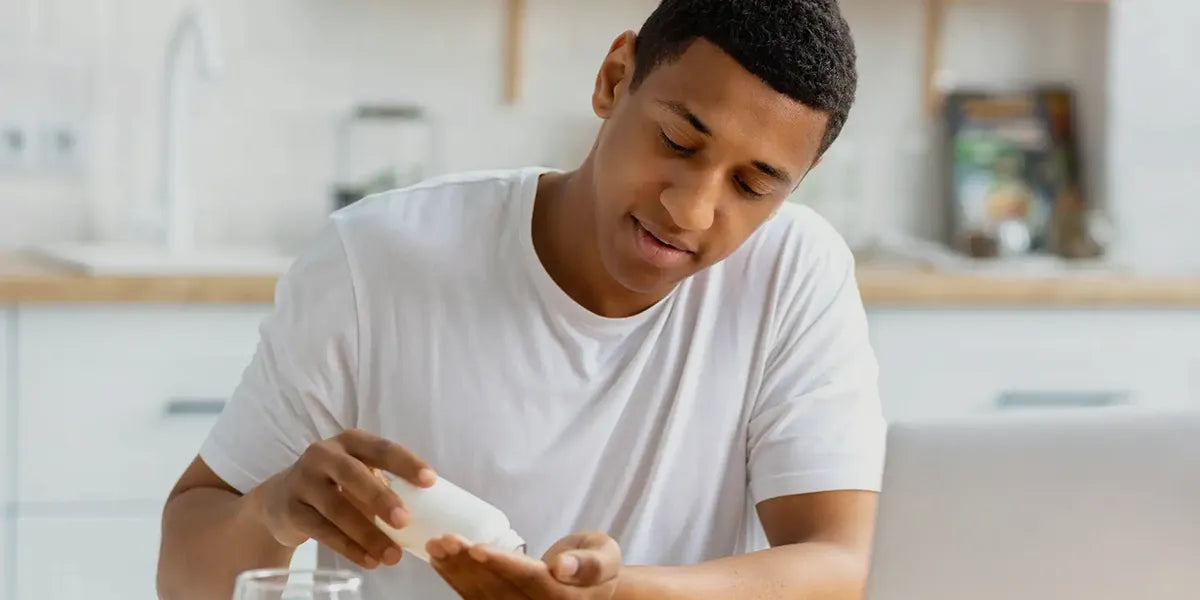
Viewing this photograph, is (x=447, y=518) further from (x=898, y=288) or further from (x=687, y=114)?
(x=898, y=288)

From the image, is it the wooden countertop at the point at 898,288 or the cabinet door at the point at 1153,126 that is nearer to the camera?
the wooden countertop at the point at 898,288

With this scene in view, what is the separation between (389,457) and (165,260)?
1.73 m

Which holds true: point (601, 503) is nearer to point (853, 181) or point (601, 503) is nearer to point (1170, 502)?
point (1170, 502)

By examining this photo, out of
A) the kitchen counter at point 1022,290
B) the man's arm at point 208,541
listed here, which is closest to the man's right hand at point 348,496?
the man's arm at point 208,541

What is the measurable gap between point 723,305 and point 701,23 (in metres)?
0.30

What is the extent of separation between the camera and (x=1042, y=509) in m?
1.11

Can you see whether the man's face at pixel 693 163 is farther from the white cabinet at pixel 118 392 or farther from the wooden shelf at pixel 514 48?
the wooden shelf at pixel 514 48

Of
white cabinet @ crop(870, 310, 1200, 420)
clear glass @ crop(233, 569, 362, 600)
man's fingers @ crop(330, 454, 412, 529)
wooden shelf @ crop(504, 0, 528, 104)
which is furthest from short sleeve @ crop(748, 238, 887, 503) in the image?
wooden shelf @ crop(504, 0, 528, 104)

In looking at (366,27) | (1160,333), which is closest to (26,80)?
(366,27)

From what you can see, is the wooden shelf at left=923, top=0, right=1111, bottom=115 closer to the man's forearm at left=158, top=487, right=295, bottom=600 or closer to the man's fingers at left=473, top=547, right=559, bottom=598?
the man's forearm at left=158, top=487, right=295, bottom=600

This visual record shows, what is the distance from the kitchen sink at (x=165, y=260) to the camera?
2.47 m

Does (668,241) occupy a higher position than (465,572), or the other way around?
(668,241)

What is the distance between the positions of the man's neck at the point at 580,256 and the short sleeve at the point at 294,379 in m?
0.19

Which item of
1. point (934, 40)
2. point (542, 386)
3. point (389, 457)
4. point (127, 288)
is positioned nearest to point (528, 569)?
point (389, 457)
